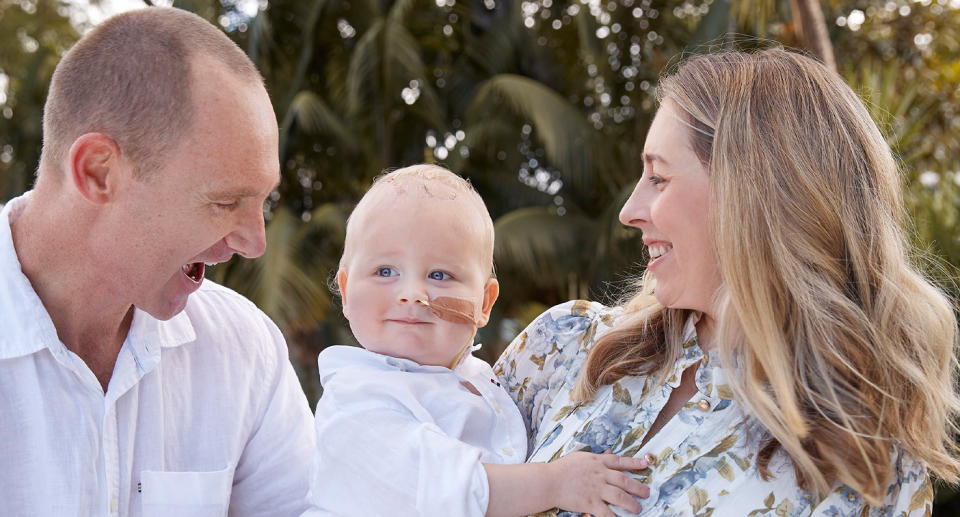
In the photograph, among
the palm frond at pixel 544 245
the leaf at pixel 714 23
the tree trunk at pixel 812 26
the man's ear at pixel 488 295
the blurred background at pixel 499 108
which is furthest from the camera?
the blurred background at pixel 499 108

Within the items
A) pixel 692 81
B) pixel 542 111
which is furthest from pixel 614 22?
pixel 692 81

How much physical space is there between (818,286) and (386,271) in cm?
95

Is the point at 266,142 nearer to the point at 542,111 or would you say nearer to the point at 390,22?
the point at 542,111

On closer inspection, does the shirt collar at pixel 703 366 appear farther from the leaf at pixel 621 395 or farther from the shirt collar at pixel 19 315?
the shirt collar at pixel 19 315

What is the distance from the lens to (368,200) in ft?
7.55

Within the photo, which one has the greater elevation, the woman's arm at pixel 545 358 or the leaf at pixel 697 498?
the woman's arm at pixel 545 358

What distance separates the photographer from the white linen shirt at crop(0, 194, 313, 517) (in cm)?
227

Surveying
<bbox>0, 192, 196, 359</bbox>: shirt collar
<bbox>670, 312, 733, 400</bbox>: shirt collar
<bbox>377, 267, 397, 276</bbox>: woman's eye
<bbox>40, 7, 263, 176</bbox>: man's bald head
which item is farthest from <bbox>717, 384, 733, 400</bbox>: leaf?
<bbox>0, 192, 196, 359</bbox>: shirt collar

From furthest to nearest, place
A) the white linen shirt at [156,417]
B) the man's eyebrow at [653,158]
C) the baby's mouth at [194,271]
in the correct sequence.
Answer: the baby's mouth at [194,271]
the white linen shirt at [156,417]
the man's eyebrow at [653,158]

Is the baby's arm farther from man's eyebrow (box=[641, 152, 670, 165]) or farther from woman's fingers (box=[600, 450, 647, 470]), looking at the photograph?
man's eyebrow (box=[641, 152, 670, 165])

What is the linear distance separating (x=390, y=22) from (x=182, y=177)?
8.36 m

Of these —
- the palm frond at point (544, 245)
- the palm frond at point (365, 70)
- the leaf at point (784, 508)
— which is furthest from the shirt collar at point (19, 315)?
the palm frond at point (365, 70)

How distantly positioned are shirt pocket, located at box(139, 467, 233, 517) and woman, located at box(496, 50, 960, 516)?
87 centimetres

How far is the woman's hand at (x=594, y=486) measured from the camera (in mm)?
1998
